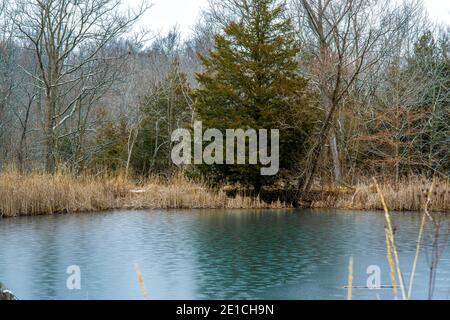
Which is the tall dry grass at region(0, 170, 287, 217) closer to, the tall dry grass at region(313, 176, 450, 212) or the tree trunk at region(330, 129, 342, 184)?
the tall dry grass at region(313, 176, 450, 212)

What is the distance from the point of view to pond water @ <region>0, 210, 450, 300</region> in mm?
8000

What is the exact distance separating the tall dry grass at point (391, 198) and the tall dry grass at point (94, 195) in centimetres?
171

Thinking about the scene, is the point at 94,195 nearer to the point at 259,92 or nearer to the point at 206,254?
the point at 259,92

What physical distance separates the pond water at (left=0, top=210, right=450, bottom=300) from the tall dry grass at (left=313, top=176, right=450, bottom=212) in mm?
627

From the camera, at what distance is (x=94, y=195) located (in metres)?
17.2

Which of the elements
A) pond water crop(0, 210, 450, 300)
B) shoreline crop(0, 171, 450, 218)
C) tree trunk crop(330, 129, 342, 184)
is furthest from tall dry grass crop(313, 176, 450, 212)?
tree trunk crop(330, 129, 342, 184)

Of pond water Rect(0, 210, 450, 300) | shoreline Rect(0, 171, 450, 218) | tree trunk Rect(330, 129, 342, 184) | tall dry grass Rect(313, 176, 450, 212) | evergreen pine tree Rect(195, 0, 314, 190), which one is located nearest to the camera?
pond water Rect(0, 210, 450, 300)

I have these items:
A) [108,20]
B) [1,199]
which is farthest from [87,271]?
[108,20]

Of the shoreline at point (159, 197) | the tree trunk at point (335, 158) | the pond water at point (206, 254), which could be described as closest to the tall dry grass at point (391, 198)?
the shoreline at point (159, 197)

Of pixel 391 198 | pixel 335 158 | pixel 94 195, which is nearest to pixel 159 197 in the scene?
pixel 94 195

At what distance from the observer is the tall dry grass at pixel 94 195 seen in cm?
1555

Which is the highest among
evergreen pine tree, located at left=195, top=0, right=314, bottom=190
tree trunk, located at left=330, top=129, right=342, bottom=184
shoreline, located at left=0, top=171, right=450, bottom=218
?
evergreen pine tree, located at left=195, top=0, right=314, bottom=190

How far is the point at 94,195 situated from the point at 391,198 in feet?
25.4
